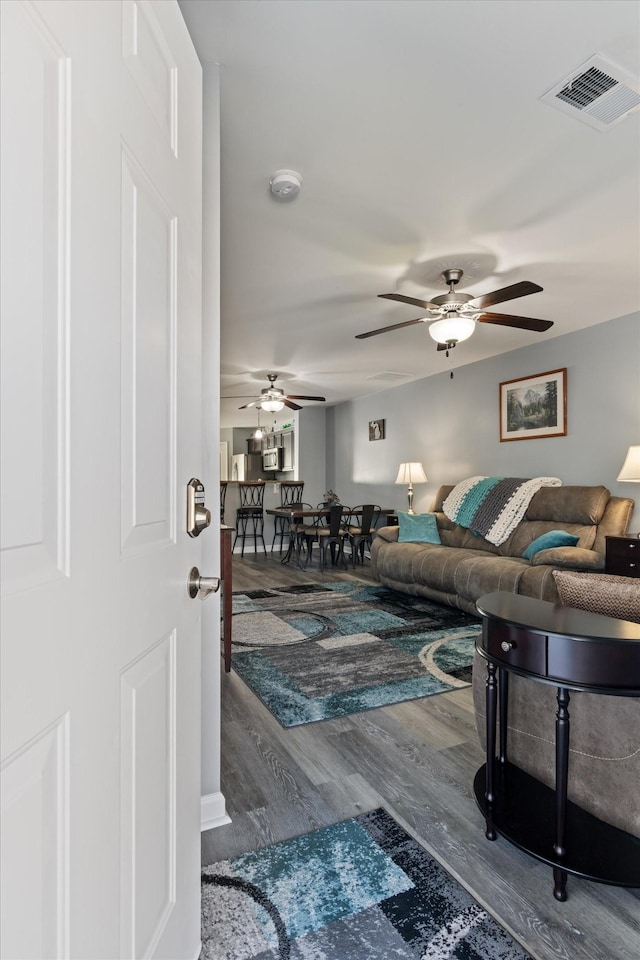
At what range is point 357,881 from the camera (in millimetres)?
1405

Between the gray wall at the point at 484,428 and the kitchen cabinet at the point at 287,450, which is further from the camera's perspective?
the kitchen cabinet at the point at 287,450

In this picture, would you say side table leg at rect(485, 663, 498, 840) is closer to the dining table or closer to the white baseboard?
the white baseboard

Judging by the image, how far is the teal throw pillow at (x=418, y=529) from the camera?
5477 millimetres

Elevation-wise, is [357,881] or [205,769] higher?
[205,769]

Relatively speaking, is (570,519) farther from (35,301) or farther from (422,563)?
(35,301)

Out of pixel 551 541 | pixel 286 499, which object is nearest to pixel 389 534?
pixel 551 541

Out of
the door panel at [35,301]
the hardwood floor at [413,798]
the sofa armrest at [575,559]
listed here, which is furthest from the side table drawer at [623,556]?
the door panel at [35,301]

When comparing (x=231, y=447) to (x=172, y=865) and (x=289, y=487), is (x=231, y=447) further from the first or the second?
(x=172, y=865)

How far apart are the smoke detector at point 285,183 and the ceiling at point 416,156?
34mm

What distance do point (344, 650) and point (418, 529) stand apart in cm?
241

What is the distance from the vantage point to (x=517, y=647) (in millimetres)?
1431

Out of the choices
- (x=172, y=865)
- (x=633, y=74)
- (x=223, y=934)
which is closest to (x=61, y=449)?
(x=172, y=865)

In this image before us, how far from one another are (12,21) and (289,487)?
26.4ft

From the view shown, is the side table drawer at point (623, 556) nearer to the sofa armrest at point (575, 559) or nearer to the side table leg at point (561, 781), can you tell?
the sofa armrest at point (575, 559)
